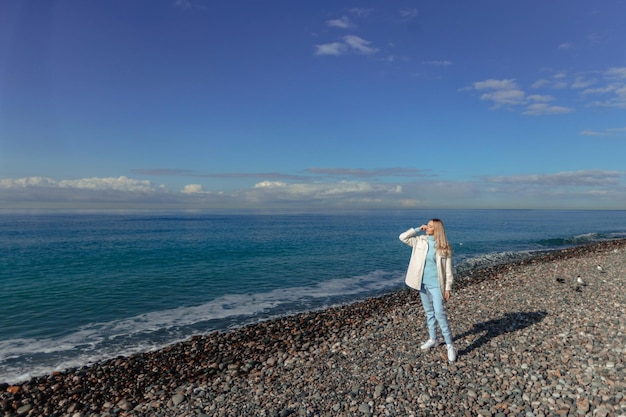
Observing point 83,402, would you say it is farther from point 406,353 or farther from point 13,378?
point 406,353

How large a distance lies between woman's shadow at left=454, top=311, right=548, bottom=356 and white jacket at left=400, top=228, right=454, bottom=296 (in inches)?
84.6

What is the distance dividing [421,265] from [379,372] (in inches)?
101

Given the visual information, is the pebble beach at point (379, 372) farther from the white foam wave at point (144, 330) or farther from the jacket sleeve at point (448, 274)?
the jacket sleeve at point (448, 274)

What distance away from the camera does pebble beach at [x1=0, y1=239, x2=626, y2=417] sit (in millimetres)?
6914

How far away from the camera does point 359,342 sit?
10367 millimetres

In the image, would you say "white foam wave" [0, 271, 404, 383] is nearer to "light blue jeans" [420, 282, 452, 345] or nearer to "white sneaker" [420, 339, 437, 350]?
"white sneaker" [420, 339, 437, 350]

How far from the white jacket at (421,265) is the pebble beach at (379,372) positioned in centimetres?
185

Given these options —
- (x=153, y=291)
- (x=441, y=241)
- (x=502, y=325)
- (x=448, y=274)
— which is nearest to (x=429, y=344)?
(x=448, y=274)

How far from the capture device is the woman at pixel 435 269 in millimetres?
8203

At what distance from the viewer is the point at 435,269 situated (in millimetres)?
8336

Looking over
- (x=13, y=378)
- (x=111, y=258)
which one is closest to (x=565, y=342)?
(x=13, y=378)

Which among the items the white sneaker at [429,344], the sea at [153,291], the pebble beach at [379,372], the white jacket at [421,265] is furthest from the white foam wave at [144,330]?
the white jacket at [421,265]

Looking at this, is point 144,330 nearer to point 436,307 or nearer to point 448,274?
point 436,307

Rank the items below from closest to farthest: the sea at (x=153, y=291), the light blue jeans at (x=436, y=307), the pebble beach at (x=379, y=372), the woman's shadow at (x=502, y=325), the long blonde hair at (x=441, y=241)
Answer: the pebble beach at (x=379, y=372) → the long blonde hair at (x=441, y=241) → the light blue jeans at (x=436, y=307) → the woman's shadow at (x=502, y=325) → the sea at (x=153, y=291)
